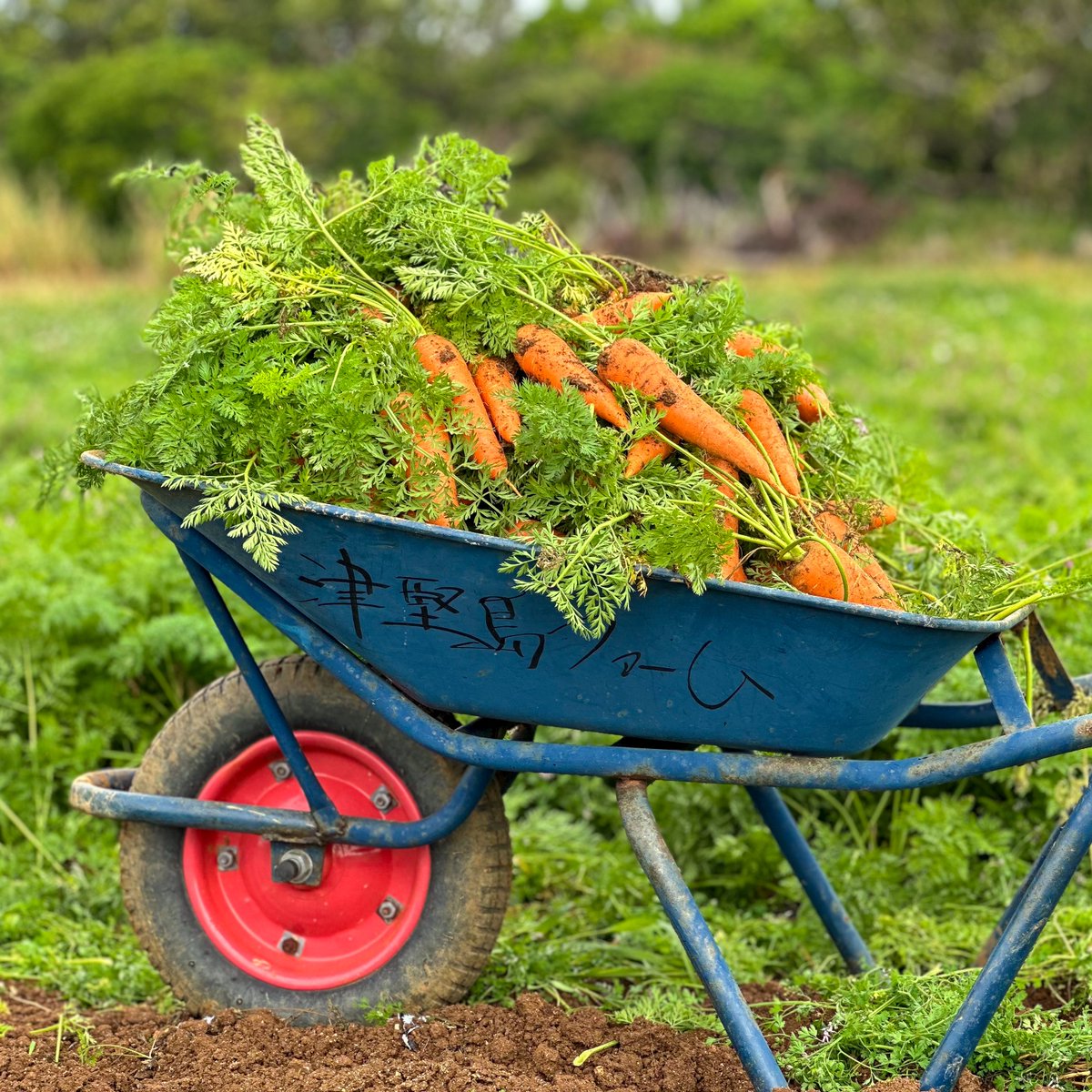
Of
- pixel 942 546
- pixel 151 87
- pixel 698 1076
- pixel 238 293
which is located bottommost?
pixel 698 1076

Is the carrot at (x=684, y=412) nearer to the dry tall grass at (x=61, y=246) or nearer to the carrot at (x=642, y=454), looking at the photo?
the carrot at (x=642, y=454)

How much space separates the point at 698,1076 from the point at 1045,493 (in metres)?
3.56

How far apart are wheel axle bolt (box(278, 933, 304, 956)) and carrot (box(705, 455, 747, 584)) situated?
1.22 meters

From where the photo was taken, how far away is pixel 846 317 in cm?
1120

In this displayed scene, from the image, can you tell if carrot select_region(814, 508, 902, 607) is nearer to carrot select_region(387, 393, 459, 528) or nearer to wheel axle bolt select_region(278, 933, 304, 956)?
carrot select_region(387, 393, 459, 528)

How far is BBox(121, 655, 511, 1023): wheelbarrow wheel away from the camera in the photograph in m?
2.71

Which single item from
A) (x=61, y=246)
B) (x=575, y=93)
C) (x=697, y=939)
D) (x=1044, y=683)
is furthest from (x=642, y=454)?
(x=575, y=93)

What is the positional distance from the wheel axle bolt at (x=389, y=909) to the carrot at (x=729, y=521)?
1.01 metres

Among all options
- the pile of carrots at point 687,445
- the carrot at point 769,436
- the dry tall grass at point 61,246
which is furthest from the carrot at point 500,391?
the dry tall grass at point 61,246

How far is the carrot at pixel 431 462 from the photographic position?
2.32m

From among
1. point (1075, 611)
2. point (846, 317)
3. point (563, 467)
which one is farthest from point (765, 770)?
point (846, 317)

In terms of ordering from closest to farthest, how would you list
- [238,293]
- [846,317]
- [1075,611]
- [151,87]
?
[238,293] < [1075,611] < [846,317] < [151,87]

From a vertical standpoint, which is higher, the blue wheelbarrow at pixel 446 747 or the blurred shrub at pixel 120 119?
the blurred shrub at pixel 120 119

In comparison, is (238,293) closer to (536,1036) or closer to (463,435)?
(463,435)
